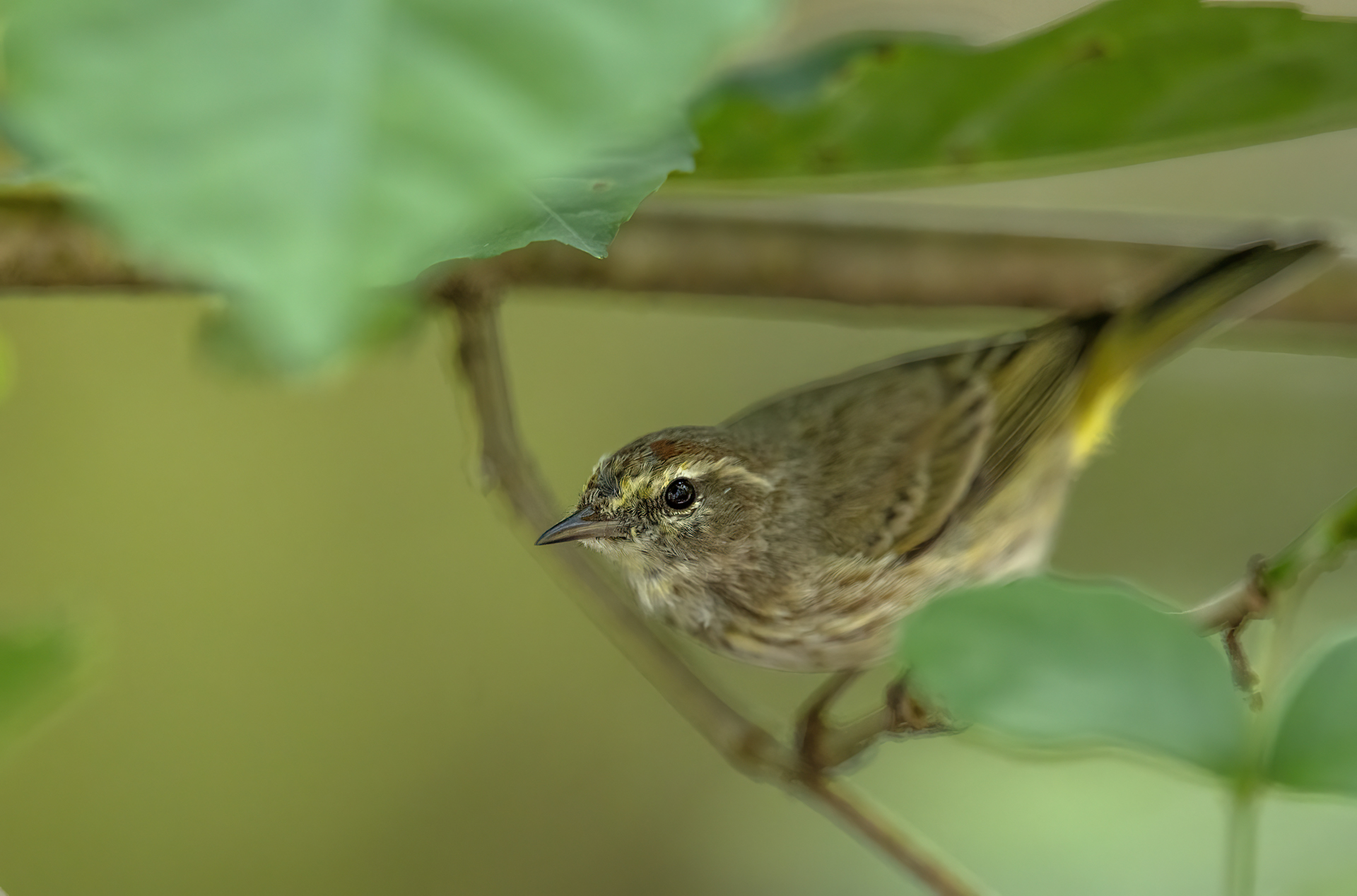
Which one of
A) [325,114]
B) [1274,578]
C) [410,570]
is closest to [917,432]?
[1274,578]

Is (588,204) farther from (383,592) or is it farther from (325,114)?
(383,592)

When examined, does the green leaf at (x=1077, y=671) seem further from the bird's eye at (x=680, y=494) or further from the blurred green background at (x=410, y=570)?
the blurred green background at (x=410, y=570)

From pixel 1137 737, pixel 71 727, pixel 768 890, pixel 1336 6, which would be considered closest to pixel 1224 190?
pixel 1336 6

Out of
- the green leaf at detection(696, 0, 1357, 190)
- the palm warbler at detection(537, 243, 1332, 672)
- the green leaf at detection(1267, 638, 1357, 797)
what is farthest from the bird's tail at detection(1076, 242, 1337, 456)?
the green leaf at detection(1267, 638, 1357, 797)

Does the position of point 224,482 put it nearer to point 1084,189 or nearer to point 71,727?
point 71,727

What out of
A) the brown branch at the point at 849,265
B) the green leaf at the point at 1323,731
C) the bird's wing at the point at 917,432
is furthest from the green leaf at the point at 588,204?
the bird's wing at the point at 917,432

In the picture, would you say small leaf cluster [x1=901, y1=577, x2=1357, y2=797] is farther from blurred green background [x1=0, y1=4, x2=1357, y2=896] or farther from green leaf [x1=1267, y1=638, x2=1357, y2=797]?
blurred green background [x1=0, y1=4, x2=1357, y2=896]
